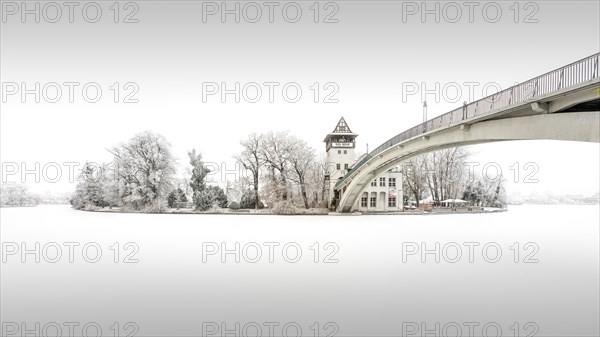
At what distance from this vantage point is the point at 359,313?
6.94 meters

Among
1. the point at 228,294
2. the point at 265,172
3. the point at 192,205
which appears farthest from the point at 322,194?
the point at 228,294

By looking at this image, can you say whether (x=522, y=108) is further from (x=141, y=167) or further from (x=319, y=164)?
(x=141, y=167)

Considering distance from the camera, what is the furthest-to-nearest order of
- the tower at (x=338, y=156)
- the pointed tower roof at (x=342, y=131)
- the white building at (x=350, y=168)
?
1. the pointed tower roof at (x=342, y=131)
2. the tower at (x=338, y=156)
3. the white building at (x=350, y=168)

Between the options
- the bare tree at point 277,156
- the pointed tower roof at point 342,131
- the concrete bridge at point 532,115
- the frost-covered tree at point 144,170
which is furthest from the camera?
the pointed tower roof at point 342,131

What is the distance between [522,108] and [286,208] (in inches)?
1091

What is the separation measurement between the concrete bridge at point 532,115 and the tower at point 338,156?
2078cm

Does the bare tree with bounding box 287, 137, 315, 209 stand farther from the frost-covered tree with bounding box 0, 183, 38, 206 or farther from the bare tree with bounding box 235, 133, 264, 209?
the frost-covered tree with bounding box 0, 183, 38, 206

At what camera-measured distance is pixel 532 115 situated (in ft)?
38.2

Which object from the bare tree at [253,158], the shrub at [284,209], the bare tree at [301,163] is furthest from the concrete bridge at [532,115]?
the bare tree at [253,158]

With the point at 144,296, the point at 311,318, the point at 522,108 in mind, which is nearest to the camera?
the point at 311,318

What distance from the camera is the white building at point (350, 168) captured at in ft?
135

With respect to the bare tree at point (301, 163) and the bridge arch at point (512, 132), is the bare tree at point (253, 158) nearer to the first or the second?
the bare tree at point (301, 163)

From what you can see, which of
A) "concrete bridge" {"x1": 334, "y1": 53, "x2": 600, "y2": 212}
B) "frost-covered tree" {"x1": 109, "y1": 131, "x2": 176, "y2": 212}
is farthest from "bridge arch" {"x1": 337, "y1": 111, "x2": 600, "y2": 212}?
"frost-covered tree" {"x1": 109, "y1": 131, "x2": 176, "y2": 212}

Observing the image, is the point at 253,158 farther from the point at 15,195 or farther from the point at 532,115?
the point at 15,195
